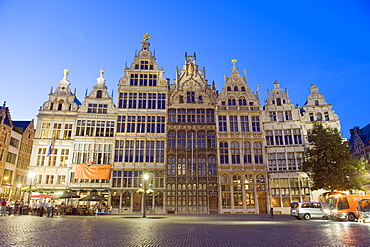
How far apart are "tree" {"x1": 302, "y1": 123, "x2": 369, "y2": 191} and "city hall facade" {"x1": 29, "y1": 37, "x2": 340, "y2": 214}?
26.2 feet

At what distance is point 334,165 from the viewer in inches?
1185

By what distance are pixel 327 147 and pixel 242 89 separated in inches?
659

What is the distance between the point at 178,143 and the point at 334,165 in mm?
20317

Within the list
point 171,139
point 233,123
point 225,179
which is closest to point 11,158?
point 171,139

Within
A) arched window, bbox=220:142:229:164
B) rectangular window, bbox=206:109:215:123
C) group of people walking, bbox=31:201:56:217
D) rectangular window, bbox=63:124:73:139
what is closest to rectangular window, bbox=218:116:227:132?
rectangular window, bbox=206:109:215:123

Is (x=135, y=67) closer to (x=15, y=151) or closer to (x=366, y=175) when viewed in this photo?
(x=15, y=151)

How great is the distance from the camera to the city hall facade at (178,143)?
36.9 metres

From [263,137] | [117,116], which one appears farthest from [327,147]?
[117,116]

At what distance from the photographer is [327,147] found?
99.2 feet

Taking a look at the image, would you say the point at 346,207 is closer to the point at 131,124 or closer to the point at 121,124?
the point at 131,124

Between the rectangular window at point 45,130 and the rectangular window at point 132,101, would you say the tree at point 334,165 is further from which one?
the rectangular window at point 45,130

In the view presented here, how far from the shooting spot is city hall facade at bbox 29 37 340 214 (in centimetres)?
3691

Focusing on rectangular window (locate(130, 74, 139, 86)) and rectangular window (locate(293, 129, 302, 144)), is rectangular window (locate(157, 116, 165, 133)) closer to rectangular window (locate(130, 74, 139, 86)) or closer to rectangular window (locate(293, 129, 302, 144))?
rectangular window (locate(130, 74, 139, 86))

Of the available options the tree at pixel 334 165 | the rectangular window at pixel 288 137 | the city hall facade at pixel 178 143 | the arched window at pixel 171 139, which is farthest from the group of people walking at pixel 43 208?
the rectangular window at pixel 288 137
